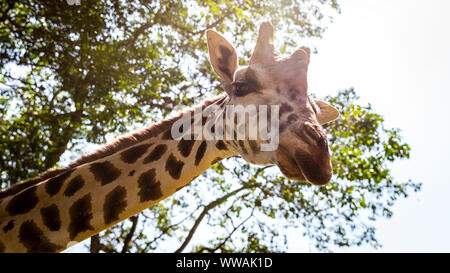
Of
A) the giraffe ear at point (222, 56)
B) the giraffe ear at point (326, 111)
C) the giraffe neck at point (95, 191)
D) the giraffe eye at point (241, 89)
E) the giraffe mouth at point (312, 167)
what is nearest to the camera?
the giraffe mouth at point (312, 167)

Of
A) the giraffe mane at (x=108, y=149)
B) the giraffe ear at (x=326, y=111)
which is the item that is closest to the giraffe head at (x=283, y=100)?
the giraffe ear at (x=326, y=111)

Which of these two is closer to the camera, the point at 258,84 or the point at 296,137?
the point at 296,137

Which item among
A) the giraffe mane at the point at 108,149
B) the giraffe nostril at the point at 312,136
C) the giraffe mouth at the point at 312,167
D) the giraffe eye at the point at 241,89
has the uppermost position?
the giraffe eye at the point at 241,89

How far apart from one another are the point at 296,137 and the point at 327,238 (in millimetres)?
7715

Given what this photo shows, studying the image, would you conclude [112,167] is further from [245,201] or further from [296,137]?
[245,201]

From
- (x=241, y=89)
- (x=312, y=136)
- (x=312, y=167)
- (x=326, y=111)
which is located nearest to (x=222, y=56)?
(x=241, y=89)

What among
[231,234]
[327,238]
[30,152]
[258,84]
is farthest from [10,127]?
[327,238]

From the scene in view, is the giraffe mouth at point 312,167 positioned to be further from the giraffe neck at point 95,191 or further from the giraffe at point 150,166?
the giraffe neck at point 95,191

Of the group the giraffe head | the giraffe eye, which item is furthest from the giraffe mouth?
the giraffe eye

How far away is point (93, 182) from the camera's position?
9.40 feet

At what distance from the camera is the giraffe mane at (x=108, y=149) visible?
10.0 ft

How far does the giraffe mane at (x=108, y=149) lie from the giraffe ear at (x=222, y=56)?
260 mm

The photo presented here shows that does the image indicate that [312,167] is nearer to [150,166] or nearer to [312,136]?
[312,136]

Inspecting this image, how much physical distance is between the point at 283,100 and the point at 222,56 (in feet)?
3.00
